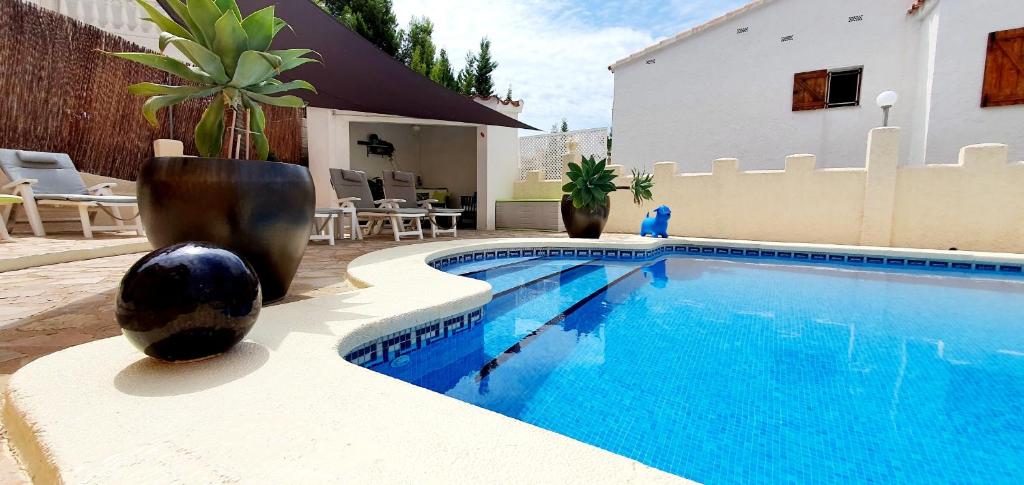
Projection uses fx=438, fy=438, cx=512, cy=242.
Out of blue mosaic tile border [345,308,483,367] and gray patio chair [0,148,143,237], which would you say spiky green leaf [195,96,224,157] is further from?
gray patio chair [0,148,143,237]

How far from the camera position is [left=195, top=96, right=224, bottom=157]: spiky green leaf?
2.41 metres

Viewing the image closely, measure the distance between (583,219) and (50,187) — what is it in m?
7.09

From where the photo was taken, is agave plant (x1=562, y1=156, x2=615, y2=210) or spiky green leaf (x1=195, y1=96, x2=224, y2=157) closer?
spiky green leaf (x1=195, y1=96, x2=224, y2=157)

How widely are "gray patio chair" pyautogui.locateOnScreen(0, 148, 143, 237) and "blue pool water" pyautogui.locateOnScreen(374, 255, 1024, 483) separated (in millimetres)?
5128

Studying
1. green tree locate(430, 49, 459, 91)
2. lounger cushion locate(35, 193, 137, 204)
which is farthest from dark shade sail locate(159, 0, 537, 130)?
green tree locate(430, 49, 459, 91)

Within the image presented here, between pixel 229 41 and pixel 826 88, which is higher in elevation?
pixel 826 88

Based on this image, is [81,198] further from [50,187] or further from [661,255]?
[661,255]

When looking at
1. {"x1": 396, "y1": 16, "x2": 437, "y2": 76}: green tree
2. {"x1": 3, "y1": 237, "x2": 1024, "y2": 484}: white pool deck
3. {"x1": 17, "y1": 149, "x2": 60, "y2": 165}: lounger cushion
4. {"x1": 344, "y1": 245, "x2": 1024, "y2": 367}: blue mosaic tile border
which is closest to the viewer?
{"x1": 3, "y1": 237, "x2": 1024, "y2": 484}: white pool deck

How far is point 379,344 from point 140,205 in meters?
1.45

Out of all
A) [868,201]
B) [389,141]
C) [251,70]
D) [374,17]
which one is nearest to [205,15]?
[251,70]

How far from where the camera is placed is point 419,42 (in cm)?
1767

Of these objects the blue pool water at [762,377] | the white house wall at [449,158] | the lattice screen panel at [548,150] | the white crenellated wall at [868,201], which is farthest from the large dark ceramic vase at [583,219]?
the white house wall at [449,158]

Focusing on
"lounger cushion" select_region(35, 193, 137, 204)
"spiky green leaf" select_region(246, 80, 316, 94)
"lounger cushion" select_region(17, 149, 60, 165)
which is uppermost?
"spiky green leaf" select_region(246, 80, 316, 94)

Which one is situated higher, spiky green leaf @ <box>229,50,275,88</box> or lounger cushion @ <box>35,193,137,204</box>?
spiky green leaf @ <box>229,50,275,88</box>
